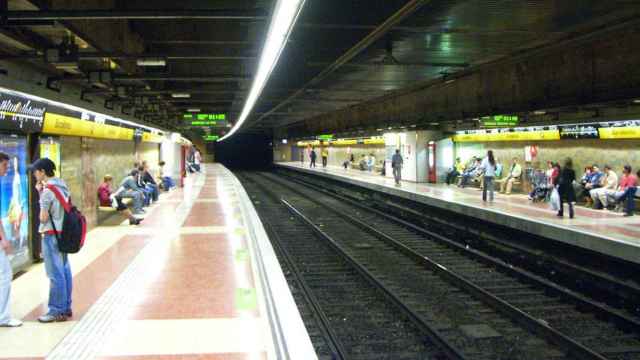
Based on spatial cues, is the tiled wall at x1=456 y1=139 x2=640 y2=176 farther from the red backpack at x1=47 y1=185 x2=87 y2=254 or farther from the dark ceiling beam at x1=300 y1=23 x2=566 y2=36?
the red backpack at x1=47 y1=185 x2=87 y2=254

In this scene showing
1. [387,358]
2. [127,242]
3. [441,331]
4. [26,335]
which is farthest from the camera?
[127,242]

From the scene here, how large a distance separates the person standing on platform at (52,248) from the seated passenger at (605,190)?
14.0m

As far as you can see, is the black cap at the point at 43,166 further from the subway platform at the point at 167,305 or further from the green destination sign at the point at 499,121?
the green destination sign at the point at 499,121

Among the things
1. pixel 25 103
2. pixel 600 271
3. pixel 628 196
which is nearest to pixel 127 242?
pixel 25 103

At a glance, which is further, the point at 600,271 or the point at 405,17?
the point at 600,271

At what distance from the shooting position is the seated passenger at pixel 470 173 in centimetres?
2444

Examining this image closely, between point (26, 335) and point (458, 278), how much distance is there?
22.0 ft

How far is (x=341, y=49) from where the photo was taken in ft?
36.1

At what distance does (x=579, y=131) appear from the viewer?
18344mm

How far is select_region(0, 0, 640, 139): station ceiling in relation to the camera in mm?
7535

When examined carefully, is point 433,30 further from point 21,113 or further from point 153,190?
point 153,190

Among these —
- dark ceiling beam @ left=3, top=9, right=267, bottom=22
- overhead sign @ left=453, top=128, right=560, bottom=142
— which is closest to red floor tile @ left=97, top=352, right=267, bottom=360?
dark ceiling beam @ left=3, top=9, right=267, bottom=22

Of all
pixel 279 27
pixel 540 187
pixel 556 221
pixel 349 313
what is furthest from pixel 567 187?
pixel 279 27

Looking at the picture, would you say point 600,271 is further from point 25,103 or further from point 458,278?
point 25,103
